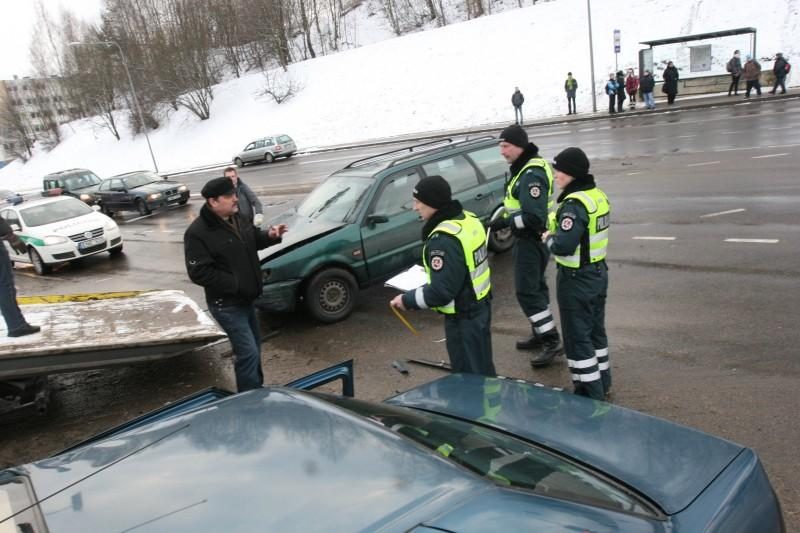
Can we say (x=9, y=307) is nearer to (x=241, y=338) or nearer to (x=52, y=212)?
(x=241, y=338)

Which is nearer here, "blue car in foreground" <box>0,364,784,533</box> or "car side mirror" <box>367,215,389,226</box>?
"blue car in foreground" <box>0,364,784,533</box>

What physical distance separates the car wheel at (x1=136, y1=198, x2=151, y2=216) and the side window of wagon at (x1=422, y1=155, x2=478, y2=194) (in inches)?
591

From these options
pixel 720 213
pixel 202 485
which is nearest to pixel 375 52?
pixel 720 213

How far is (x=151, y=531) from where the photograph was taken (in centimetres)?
159

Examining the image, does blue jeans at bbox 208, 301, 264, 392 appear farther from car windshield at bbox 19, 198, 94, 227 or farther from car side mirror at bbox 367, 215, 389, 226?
car windshield at bbox 19, 198, 94, 227

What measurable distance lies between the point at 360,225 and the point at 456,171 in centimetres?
175

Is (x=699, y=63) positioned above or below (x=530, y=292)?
above

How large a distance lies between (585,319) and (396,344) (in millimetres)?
2565

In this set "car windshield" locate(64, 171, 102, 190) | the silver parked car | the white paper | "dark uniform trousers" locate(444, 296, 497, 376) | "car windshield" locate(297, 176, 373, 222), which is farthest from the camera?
the silver parked car

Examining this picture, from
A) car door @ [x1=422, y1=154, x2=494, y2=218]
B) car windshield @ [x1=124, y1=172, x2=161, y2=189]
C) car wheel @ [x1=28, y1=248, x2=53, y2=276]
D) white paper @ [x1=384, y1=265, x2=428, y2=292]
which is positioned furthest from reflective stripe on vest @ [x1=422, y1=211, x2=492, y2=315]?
car windshield @ [x1=124, y1=172, x2=161, y2=189]

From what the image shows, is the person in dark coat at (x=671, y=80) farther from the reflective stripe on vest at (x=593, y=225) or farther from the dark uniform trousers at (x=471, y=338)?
the dark uniform trousers at (x=471, y=338)

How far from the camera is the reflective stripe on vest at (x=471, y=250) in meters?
3.90

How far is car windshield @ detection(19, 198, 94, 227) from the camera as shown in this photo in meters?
13.4

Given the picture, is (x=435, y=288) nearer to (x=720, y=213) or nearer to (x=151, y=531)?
(x=151, y=531)
